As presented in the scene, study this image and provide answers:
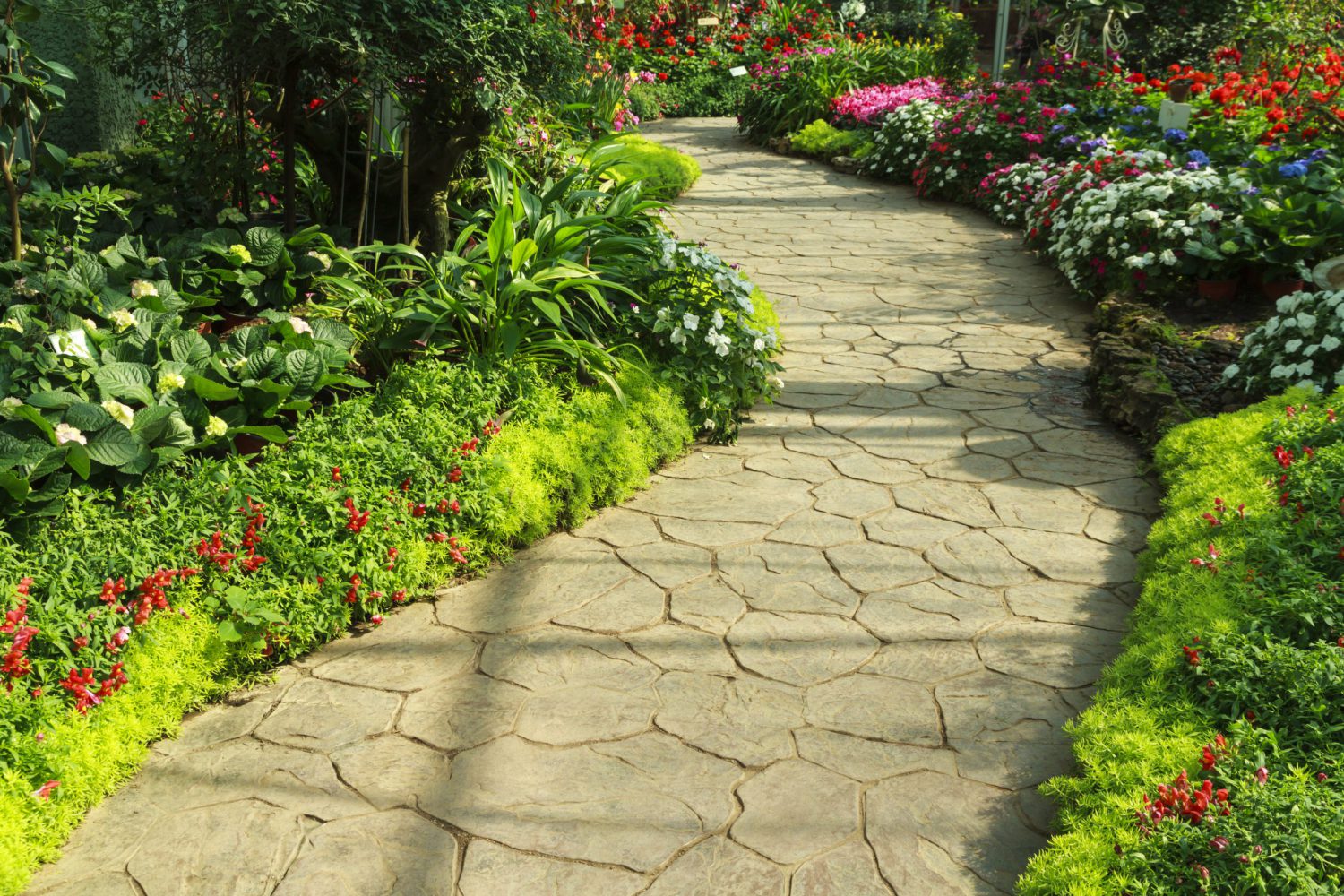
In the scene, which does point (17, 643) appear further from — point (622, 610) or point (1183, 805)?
point (1183, 805)

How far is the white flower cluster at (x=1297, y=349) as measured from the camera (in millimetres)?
4594

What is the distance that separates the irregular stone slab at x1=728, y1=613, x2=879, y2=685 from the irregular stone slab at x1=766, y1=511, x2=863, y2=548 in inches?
20.8

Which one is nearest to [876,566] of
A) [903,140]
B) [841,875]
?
[841,875]

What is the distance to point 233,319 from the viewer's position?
4.68 metres

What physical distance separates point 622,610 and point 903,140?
27.6 ft

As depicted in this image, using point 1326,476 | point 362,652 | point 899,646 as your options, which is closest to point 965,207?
point 1326,476

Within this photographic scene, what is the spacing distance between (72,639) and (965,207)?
8.67 meters

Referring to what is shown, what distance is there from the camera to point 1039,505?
4367 millimetres

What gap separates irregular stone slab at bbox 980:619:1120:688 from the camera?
10.8 ft

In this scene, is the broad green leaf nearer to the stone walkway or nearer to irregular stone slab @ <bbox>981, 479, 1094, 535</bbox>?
the stone walkway

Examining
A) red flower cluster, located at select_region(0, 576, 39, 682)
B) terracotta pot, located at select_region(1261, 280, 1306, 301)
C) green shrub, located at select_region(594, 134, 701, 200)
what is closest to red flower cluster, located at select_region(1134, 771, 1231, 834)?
red flower cluster, located at select_region(0, 576, 39, 682)

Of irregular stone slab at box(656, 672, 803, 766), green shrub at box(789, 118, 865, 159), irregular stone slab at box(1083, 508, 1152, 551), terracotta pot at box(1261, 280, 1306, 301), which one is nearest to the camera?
irregular stone slab at box(656, 672, 803, 766)

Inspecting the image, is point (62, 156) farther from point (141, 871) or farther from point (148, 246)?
point (141, 871)

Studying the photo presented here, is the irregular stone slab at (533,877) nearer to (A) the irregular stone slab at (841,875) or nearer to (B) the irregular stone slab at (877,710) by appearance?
(A) the irregular stone slab at (841,875)
